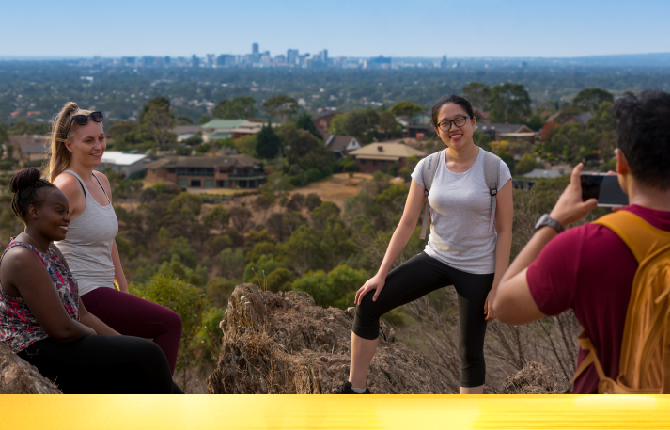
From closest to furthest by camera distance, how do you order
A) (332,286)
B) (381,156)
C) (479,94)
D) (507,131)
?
1. (332,286)
2. (381,156)
3. (507,131)
4. (479,94)

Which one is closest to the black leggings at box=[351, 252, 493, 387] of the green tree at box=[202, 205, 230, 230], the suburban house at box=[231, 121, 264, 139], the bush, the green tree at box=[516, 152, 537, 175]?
the green tree at box=[202, 205, 230, 230]

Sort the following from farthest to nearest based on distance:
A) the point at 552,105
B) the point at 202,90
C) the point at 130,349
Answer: the point at 202,90, the point at 552,105, the point at 130,349

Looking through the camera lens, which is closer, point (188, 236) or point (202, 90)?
point (188, 236)

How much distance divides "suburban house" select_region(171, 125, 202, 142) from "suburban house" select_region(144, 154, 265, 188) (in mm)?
22222

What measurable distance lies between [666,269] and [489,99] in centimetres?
8044

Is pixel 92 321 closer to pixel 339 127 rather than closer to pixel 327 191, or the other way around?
pixel 327 191

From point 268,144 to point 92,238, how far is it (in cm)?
5899

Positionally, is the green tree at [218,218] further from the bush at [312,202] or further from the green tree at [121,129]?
the green tree at [121,129]

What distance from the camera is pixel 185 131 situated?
8119 cm

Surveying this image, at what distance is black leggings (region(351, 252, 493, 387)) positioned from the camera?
2.53m

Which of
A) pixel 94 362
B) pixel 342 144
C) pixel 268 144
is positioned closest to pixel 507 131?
pixel 342 144

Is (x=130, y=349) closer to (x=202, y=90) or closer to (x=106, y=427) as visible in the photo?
(x=106, y=427)

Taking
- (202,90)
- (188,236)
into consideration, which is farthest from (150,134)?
(202,90)

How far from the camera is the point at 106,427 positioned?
47.3 inches
